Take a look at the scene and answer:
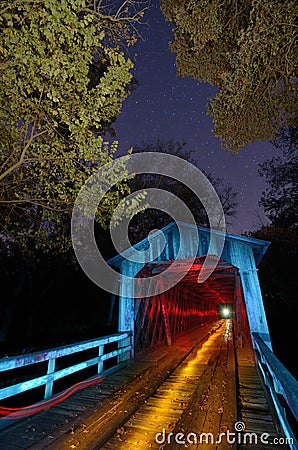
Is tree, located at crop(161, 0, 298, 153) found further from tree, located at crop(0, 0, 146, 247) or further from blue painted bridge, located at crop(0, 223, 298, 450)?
blue painted bridge, located at crop(0, 223, 298, 450)

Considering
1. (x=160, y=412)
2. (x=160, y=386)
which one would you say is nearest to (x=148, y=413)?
(x=160, y=412)

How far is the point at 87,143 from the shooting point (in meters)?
5.22

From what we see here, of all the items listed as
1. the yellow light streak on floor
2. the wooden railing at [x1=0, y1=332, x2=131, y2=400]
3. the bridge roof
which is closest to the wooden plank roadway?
the yellow light streak on floor

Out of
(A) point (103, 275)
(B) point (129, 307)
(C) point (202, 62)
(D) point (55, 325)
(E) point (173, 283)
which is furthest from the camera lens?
(D) point (55, 325)

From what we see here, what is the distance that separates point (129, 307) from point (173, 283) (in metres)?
4.68

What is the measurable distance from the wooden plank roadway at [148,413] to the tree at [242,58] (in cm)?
625

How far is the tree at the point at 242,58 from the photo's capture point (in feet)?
16.9

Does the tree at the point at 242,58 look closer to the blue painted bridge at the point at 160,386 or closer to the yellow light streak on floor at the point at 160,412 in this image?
the blue painted bridge at the point at 160,386

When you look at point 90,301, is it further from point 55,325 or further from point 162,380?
point 162,380

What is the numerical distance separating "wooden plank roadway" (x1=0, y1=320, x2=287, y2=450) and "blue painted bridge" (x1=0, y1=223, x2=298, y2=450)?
0.05 ft

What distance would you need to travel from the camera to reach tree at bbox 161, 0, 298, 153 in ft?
16.9

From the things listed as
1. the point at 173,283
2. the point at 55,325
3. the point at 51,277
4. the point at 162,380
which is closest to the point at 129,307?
the point at 162,380

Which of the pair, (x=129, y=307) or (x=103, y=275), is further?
(x=103, y=275)

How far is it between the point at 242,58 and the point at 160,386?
750 cm
